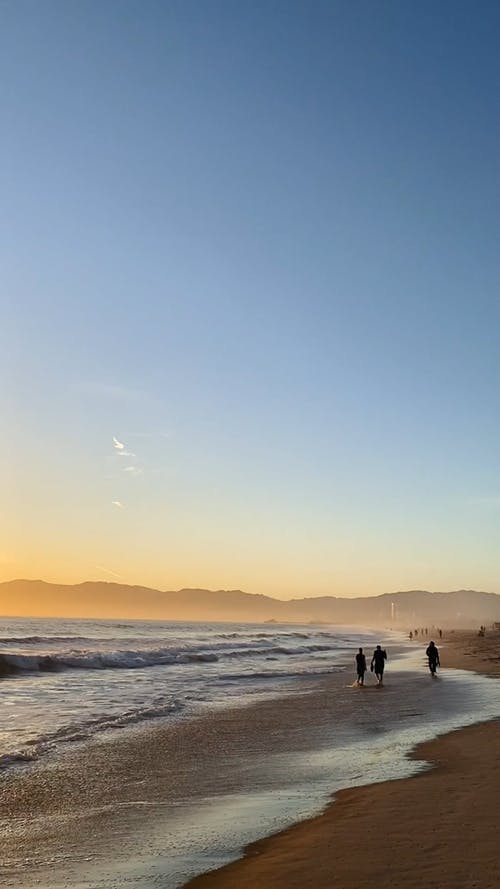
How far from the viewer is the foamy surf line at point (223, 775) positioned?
7719 millimetres

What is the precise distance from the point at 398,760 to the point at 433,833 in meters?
4.92

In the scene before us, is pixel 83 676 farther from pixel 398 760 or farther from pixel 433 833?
pixel 433 833

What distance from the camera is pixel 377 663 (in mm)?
29469

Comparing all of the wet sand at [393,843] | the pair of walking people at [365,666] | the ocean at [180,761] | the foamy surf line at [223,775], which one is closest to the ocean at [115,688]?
the ocean at [180,761]

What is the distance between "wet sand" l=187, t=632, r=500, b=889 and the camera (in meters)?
6.50

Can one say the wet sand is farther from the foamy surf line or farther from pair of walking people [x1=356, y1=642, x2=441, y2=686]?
pair of walking people [x1=356, y1=642, x2=441, y2=686]

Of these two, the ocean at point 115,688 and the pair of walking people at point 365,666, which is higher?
the pair of walking people at point 365,666

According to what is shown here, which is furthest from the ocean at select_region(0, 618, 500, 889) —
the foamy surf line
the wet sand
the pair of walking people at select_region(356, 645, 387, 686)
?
the pair of walking people at select_region(356, 645, 387, 686)

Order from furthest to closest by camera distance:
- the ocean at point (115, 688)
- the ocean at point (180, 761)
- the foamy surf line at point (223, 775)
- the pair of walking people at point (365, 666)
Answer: the pair of walking people at point (365, 666) < the ocean at point (115, 688) < the ocean at point (180, 761) < the foamy surf line at point (223, 775)

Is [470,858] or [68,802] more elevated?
[470,858]

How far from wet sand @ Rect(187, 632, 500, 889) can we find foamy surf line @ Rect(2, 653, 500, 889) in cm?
45

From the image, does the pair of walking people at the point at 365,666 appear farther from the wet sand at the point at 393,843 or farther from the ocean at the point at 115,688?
the wet sand at the point at 393,843

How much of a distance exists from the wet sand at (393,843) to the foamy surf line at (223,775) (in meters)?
0.45

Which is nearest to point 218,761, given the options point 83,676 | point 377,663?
point 377,663
